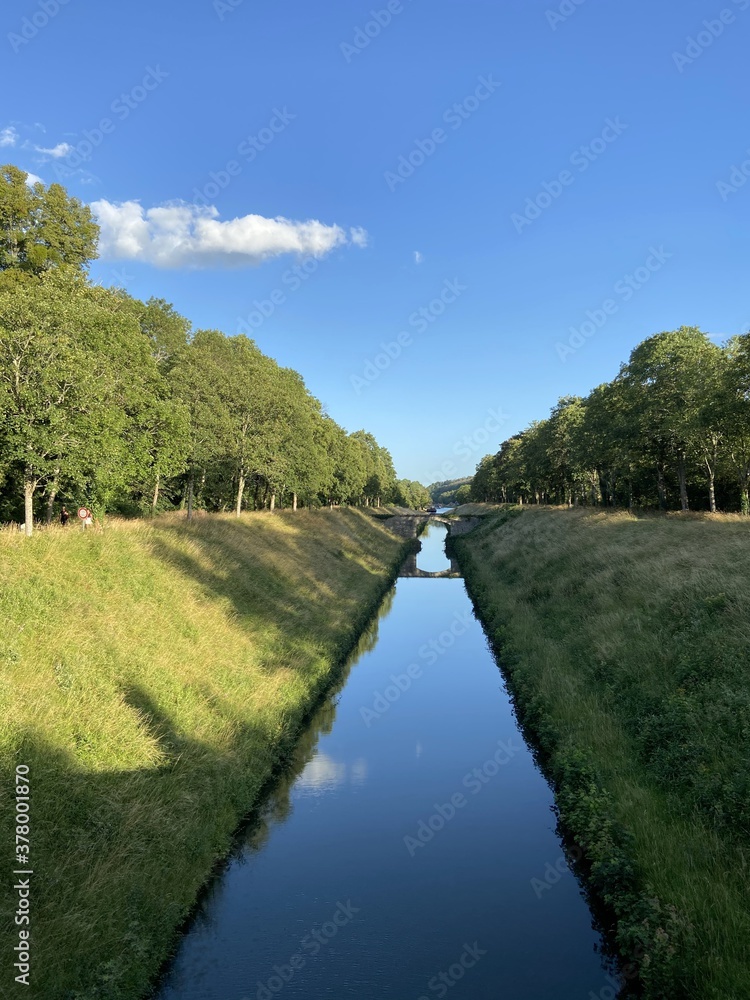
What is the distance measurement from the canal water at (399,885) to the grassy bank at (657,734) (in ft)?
4.35

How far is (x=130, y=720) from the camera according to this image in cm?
1405

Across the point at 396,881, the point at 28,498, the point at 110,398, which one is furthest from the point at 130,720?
the point at 110,398

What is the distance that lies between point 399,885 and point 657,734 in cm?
761

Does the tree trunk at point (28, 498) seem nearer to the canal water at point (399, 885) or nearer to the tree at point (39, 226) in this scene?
the canal water at point (399, 885)

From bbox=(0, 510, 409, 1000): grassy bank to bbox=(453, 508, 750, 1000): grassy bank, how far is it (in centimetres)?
834

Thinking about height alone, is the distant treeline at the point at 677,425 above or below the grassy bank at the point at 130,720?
above

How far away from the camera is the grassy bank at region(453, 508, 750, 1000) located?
899cm

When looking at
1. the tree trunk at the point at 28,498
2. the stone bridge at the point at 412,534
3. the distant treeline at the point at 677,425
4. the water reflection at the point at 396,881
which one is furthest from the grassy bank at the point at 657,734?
the stone bridge at the point at 412,534

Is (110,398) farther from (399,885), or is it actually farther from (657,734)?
(657,734)

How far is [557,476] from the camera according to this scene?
309 ft

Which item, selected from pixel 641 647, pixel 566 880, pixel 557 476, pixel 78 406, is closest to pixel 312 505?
pixel 557 476

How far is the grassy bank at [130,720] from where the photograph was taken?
940cm

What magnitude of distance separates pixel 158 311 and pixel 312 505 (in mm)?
37730

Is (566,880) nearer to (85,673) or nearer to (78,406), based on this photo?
(85,673)
